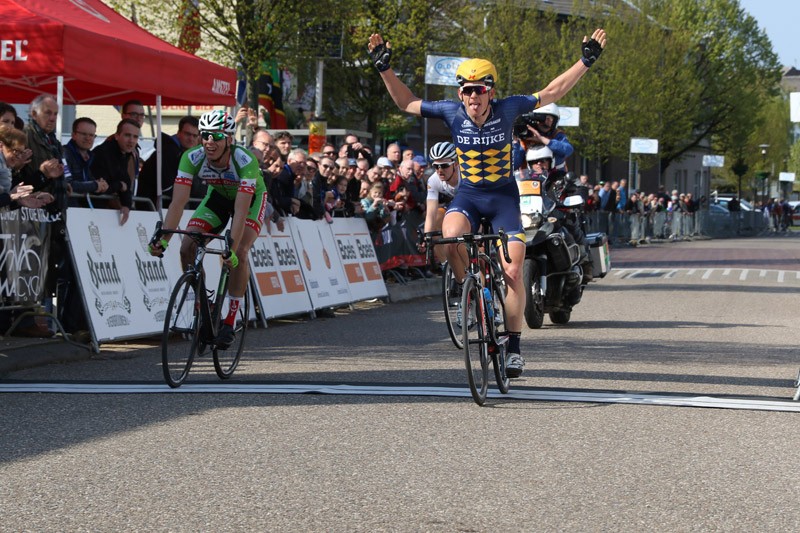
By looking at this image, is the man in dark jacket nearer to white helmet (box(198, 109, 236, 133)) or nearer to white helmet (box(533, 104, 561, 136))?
white helmet (box(198, 109, 236, 133))

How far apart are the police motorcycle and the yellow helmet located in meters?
4.81

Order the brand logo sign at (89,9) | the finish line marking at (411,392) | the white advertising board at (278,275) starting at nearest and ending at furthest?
the finish line marking at (411,392) → the brand logo sign at (89,9) → the white advertising board at (278,275)

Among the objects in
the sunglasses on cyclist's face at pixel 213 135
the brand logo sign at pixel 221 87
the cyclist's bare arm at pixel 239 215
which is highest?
the brand logo sign at pixel 221 87

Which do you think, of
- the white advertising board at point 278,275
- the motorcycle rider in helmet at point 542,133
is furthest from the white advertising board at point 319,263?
the motorcycle rider in helmet at point 542,133

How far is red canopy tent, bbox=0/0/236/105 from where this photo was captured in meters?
12.6

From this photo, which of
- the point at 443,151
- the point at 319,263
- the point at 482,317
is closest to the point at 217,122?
the point at 482,317

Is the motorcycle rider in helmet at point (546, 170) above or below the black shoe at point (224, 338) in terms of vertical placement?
above

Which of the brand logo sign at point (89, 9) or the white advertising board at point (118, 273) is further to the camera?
the brand logo sign at point (89, 9)

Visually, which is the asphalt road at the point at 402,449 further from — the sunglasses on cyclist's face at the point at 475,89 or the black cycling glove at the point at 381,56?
the black cycling glove at the point at 381,56

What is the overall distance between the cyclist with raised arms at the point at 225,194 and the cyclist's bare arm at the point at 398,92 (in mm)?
1104

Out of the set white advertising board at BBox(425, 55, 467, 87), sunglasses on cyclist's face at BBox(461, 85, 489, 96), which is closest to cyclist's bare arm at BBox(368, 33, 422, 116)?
sunglasses on cyclist's face at BBox(461, 85, 489, 96)

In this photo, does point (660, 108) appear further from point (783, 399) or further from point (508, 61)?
point (783, 399)

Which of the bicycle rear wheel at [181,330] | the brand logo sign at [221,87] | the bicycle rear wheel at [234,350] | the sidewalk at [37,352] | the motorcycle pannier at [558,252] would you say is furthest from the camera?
the brand logo sign at [221,87]

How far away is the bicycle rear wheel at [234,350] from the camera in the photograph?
10031 mm
